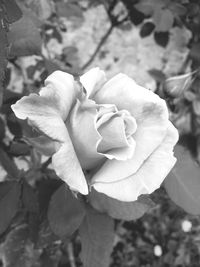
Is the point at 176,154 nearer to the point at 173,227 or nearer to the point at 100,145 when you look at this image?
the point at 100,145

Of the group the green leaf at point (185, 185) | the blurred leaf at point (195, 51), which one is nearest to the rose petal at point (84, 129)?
the green leaf at point (185, 185)

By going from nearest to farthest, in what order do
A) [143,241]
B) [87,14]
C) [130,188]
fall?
[130,188] < [143,241] < [87,14]

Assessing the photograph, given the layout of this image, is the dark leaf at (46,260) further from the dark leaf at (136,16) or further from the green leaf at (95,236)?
the dark leaf at (136,16)

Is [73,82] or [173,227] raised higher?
[73,82]

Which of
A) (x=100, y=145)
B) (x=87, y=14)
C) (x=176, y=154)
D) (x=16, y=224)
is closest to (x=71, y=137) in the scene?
(x=100, y=145)

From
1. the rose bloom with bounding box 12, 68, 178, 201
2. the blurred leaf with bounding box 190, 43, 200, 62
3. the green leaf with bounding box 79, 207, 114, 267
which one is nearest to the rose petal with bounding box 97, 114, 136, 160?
the rose bloom with bounding box 12, 68, 178, 201

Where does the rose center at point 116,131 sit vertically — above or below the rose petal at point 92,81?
below

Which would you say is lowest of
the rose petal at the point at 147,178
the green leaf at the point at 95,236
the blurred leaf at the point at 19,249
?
the blurred leaf at the point at 19,249
